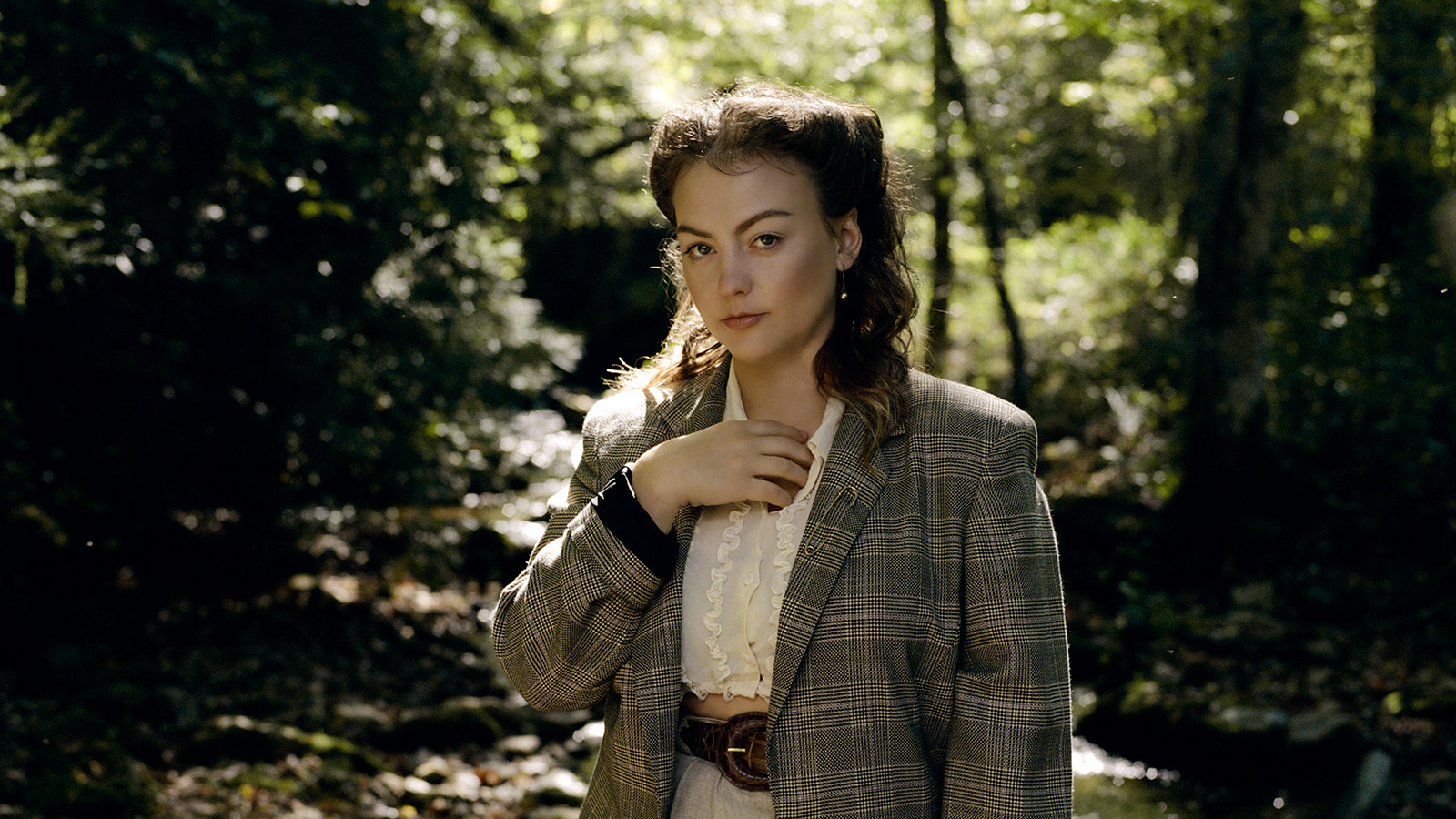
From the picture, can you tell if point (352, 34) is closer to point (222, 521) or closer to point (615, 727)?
point (222, 521)

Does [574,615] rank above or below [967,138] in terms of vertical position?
below

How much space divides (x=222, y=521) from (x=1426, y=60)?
6847mm

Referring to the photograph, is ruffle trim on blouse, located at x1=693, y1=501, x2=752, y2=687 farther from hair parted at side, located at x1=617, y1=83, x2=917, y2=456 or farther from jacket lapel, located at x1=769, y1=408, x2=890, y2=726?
hair parted at side, located at x1=617, y1=83, x2=917, y2=456

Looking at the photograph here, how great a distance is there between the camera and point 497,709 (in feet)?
21.0

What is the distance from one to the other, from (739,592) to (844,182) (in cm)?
66

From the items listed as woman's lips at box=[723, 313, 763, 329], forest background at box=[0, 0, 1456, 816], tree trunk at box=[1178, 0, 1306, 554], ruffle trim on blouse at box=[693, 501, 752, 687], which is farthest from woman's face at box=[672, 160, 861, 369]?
tree trunk at box=[1178, 0, 1306, 554]

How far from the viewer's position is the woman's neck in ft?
6.33

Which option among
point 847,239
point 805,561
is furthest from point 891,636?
point 847,239

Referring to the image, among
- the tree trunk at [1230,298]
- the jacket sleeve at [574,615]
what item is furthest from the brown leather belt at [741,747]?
the tree trunk at [1230,298]

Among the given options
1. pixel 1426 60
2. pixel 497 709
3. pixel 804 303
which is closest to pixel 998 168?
pixel 1426 60

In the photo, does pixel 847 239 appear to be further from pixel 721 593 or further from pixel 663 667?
pixel 663 667

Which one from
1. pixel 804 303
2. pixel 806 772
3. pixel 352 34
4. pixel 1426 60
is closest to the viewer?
pixel 806 772

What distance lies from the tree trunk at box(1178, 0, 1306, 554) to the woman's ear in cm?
634

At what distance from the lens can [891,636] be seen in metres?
1.66
